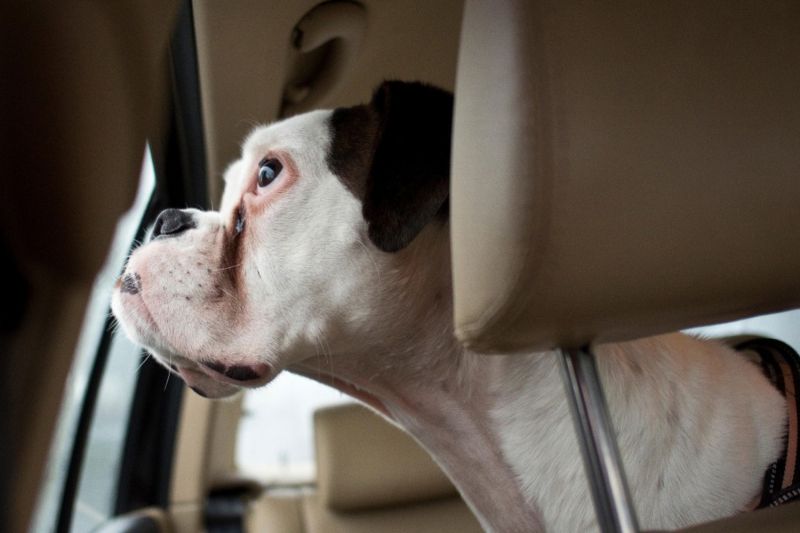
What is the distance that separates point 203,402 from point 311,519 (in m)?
0.62

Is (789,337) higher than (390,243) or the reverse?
the reverse

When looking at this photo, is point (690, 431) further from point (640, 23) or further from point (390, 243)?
point (640, 23)

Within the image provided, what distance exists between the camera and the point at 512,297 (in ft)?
2.46

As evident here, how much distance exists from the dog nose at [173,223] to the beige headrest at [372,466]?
1116 millimetres

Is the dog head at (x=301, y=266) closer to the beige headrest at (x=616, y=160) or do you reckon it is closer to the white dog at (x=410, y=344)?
the white dog at (x=410, y=344)

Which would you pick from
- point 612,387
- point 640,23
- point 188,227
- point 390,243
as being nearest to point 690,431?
point 612,387

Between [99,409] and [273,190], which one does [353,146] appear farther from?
[99,409]

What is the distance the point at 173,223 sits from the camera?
1.38 m

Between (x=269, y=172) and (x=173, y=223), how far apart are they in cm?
21

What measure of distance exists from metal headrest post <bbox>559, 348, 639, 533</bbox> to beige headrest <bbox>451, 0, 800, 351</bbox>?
11 centimetres

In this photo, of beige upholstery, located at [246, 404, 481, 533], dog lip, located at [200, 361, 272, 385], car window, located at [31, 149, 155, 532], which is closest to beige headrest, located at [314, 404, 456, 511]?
beige upholstery, located at [246, 404, 481, 533]

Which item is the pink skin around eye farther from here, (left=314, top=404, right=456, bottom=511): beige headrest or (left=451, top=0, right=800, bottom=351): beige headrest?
(left=314, top=404, right=456, bottom=511): beige headrest

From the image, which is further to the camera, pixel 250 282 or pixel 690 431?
pixel 250 282

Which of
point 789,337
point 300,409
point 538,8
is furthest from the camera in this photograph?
point 300,409
